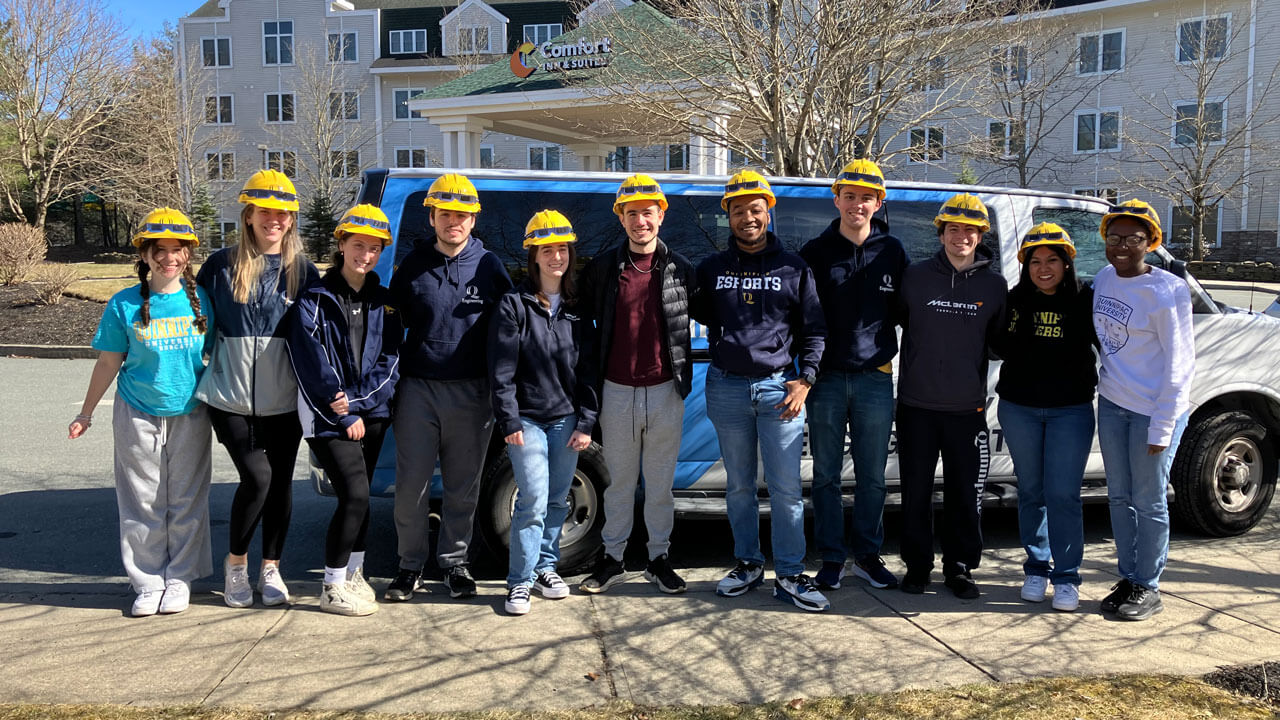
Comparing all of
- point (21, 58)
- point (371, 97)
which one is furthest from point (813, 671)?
point (371, 97)

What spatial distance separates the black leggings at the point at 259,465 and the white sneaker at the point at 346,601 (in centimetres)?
40

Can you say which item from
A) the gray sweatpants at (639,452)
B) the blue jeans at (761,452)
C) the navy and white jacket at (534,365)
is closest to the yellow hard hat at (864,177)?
the blue jeans at (761,452)

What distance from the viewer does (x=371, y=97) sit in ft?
135

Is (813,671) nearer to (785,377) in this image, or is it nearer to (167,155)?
(785,377)

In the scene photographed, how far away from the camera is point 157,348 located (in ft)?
14.1

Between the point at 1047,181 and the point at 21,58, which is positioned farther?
the point at 1047,181

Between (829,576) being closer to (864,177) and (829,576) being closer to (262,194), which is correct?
(864,177)

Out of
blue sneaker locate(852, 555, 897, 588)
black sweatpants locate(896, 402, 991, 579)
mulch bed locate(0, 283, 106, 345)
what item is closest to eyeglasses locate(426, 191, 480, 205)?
black sweatpants locate(896, 402, 991, 579)

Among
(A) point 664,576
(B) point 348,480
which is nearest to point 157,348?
(B) point 348,480

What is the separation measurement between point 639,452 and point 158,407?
7.36 feet

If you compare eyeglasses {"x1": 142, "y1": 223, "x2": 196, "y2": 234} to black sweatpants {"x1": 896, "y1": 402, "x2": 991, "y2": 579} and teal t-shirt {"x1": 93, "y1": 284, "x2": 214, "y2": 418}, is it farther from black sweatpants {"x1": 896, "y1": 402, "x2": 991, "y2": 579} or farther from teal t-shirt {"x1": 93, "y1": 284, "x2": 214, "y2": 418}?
black sweatpants {"x1": 896, "y1": 402, "x2": 991, "y2": 579}

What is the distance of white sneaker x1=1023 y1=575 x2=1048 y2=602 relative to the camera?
4.61m

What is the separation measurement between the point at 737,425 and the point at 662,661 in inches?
46.6

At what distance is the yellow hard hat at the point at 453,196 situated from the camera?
4375 mm
